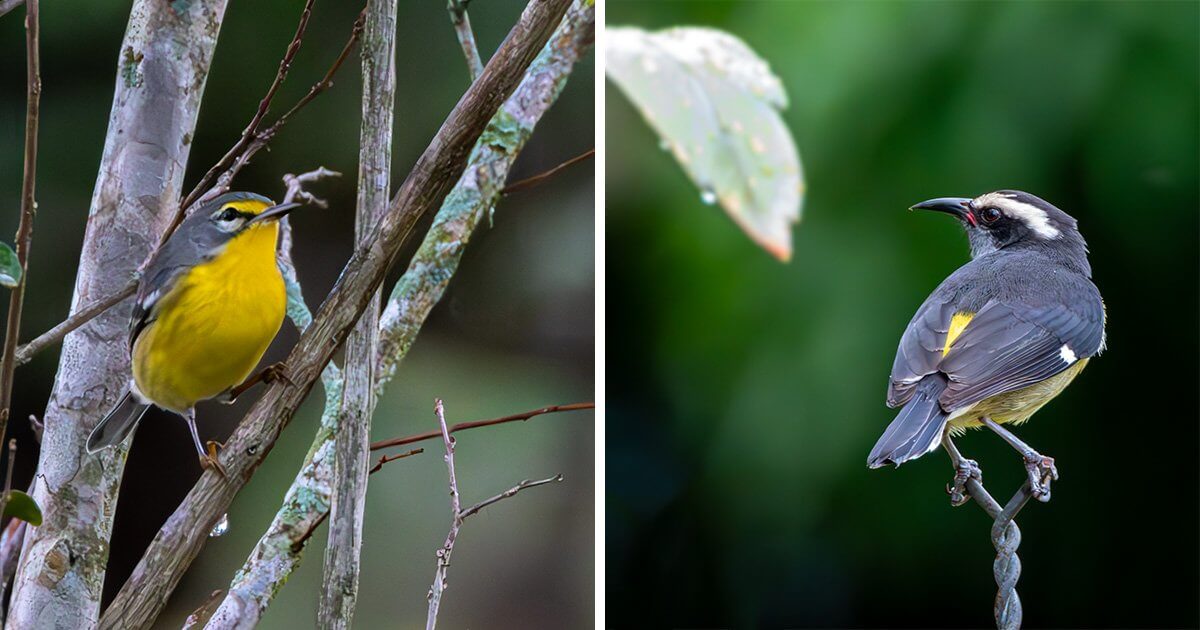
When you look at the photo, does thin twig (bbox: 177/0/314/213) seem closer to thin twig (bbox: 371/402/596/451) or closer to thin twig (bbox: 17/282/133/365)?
thin twig (bbox: 17/282/133/365)

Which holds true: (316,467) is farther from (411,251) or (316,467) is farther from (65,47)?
(65,47)

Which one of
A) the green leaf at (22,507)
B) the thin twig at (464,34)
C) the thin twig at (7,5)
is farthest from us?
the thin twig at (464,34)

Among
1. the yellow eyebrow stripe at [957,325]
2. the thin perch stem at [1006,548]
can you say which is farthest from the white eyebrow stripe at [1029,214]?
the thin perch stem at [1006,548]

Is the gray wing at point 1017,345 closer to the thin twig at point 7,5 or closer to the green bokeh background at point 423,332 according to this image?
the green bokeh background at point 423,332

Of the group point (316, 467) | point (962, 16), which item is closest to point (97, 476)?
point (316, 467)

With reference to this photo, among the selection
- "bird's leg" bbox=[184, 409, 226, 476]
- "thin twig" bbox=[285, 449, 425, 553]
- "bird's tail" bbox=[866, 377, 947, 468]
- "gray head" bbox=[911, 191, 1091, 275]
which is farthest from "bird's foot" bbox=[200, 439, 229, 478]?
"gray head" bbox=[911, 191, 1091, 275]
